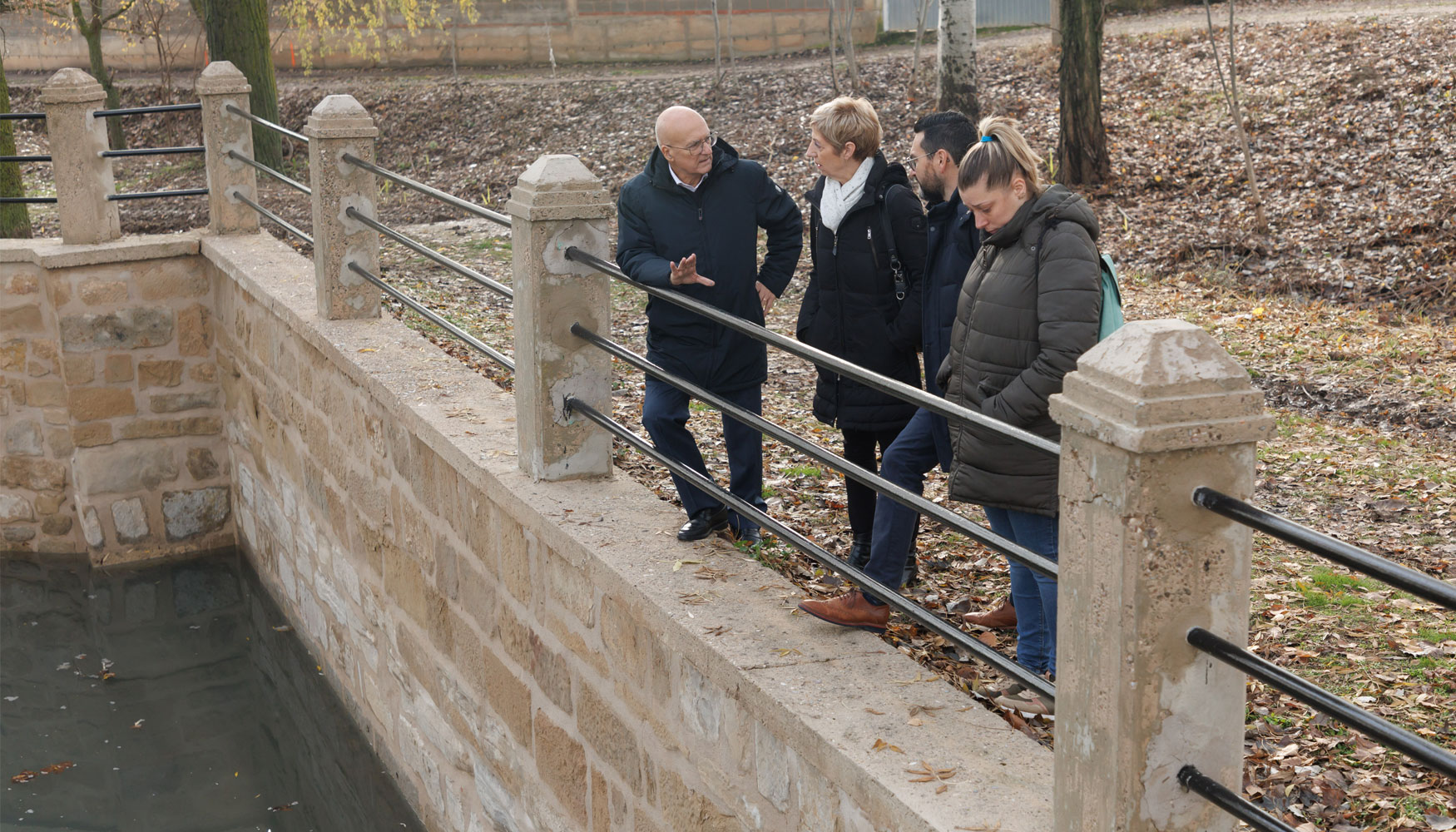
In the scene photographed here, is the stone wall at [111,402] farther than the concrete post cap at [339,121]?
Yes

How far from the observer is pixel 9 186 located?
1065cm

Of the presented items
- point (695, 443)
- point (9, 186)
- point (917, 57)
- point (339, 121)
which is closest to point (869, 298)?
point (695, 443)

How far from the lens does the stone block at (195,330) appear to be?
30.3 feet

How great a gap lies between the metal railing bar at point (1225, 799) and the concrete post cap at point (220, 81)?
27.0ft

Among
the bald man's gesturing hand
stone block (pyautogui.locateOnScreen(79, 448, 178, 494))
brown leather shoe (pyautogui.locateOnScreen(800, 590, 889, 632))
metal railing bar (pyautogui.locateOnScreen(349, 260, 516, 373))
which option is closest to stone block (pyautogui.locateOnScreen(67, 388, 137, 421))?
stone block (pyautogui.locateOnScreen(79, 448, 178, 494))

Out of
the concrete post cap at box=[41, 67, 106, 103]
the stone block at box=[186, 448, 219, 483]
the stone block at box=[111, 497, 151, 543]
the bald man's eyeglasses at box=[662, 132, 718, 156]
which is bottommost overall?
the stone block at box=[111, 497, 151, 543]

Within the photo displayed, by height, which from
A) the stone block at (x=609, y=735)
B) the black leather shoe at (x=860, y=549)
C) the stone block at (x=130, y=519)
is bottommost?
the stone block at (x=130, y=519)

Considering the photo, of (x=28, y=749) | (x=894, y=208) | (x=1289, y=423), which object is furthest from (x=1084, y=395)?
(x=28, y=749)

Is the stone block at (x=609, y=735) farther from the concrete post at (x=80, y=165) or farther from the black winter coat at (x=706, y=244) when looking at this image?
the concrete post at (x=80, y=165)

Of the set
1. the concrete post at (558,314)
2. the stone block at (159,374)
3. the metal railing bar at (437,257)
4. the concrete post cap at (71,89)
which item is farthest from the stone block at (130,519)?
the concrete post at (558,314)

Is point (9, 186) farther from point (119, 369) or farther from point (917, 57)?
point (917, 57)

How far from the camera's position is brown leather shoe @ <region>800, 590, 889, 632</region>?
11.8 feet

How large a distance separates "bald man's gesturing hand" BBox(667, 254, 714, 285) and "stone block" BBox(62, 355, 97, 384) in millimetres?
6227

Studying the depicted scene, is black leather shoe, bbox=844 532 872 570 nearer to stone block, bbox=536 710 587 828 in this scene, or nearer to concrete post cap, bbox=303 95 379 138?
stone block, bbox=536 710 587 828
